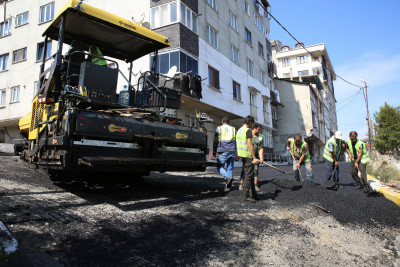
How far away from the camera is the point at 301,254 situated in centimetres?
307

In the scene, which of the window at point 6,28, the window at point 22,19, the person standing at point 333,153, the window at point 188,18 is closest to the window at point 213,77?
the window at point 188,18

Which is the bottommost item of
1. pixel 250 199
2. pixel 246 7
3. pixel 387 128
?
pixel 250 199

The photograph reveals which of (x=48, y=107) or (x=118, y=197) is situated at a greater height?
(x=48, y=107)

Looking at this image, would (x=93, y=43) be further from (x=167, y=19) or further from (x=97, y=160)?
(x=167, y=19)

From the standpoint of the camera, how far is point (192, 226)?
3738 millimetres

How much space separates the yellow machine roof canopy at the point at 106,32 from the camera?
5094mm

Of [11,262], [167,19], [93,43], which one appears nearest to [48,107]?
[93,43]

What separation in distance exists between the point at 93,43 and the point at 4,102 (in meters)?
20.1

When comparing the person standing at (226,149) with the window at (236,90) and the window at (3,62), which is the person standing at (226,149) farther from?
the window at (3,62)

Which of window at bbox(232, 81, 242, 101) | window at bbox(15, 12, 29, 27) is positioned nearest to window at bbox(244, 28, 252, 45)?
window at bbox(232, 81, 242, 101)


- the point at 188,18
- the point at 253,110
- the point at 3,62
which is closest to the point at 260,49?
the point at 253,110

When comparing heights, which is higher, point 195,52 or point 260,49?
point 260,49

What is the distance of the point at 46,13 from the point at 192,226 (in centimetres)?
2322

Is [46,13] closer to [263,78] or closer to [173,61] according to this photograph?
[173,61]
